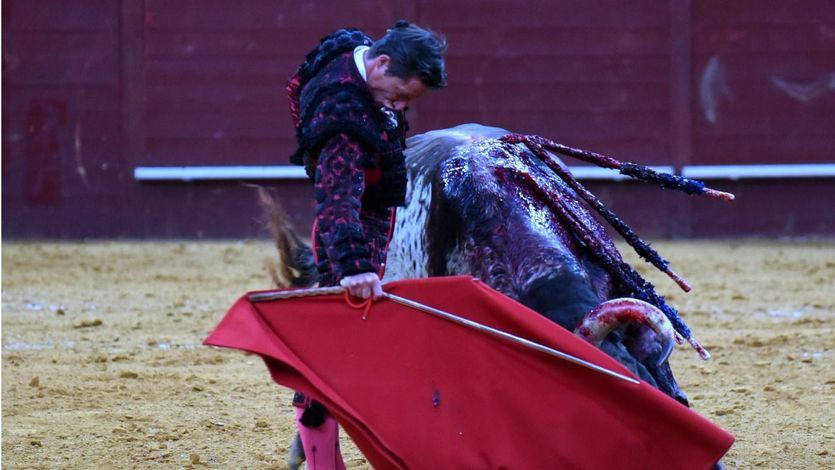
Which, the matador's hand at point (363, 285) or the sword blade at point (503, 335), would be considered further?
the matador's hand at point (363, 285)

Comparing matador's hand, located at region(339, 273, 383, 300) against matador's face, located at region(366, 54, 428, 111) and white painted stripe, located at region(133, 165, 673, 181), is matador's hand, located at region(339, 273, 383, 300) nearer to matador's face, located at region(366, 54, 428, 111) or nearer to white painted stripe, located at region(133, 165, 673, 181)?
matador's face, located at region(366, 54, 428, 111)

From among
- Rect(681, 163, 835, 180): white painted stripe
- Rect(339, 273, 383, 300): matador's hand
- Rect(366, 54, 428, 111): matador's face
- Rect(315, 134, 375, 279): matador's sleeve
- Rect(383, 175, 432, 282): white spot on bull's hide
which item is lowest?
Rect(681, 163, 835, 180): white painted stripe

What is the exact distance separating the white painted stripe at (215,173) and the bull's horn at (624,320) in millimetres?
5280

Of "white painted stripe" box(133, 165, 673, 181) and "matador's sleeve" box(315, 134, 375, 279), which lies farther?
"white painted stripe" box(133, 165, 673, 181)

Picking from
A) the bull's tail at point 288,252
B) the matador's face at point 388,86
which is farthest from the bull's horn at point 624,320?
the bull's tail at point 288,252

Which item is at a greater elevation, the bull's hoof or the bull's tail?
the bull's tail

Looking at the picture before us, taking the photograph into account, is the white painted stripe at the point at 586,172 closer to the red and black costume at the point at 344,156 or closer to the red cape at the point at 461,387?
the red and black costume at the point at 344,156

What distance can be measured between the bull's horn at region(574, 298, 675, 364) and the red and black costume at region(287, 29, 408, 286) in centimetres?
35

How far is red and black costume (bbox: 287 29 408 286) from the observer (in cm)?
203

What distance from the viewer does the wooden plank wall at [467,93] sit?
7.18m

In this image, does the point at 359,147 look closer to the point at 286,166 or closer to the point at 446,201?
the point at 446,201

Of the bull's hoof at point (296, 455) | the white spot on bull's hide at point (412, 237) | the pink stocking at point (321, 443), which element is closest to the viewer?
the pink stocking at point (321, 443)

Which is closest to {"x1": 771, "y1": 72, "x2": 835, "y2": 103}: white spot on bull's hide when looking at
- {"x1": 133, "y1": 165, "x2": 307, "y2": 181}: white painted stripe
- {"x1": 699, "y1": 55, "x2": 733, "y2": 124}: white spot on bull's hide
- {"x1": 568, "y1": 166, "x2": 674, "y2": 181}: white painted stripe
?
{"x1": 699, "y1": 55, "x2": 733, "y2": 124}: white spot on bull's hide

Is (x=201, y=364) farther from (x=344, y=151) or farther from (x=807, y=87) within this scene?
(x=807, y=87)
